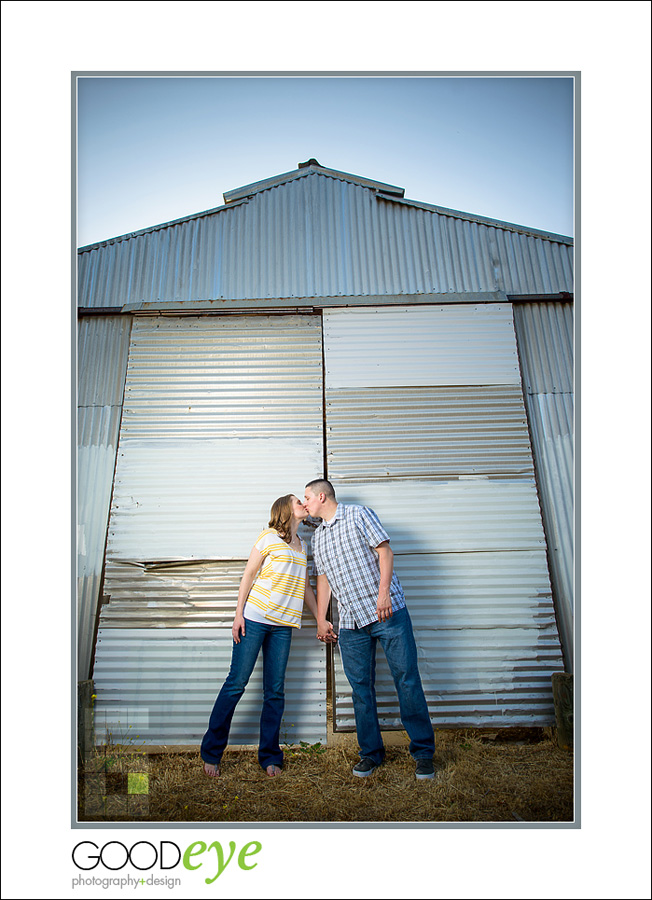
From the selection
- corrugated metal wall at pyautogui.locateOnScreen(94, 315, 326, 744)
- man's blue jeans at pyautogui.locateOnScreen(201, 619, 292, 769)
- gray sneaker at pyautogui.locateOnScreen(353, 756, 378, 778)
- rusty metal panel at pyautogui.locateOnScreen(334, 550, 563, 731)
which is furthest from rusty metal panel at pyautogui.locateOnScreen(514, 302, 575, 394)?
gray sneaker at pyautogui.locateOnScreen(353, 756, 378, 778)

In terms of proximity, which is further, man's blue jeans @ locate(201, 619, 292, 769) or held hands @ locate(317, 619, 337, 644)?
held hands @ locate(317, 619, 337, 644)

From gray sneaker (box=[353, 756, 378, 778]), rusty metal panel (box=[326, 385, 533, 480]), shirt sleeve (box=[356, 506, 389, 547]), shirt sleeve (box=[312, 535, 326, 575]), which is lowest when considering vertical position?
gray sneaker (box=[353, 756, 378, 778])

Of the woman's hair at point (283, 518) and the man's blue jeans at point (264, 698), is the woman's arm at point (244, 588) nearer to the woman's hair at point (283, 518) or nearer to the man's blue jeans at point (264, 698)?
the man's blue jeans at point (264, 698)

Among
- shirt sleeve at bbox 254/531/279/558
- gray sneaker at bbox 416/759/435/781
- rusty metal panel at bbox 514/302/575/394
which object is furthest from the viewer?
rusty metal panel at bbox 514/302/575/394

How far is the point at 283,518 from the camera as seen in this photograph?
160 inches

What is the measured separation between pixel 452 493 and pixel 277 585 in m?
1.65

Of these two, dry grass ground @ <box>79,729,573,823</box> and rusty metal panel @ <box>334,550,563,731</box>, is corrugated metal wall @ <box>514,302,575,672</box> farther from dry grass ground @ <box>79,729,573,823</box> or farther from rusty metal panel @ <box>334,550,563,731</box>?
dry grass ground @ <box>79,729,573,823</box>

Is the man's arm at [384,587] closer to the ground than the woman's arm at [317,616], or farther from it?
farther from it

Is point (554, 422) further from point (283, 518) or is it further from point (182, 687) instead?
point (182, 687)

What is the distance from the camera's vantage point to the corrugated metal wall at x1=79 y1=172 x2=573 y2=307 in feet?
17.1

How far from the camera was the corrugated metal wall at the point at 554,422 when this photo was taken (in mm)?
4660

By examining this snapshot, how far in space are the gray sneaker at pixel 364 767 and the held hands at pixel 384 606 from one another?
96 centimetres

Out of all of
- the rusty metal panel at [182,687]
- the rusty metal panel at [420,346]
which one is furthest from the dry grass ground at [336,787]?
the rusty metal panel at [420,346]

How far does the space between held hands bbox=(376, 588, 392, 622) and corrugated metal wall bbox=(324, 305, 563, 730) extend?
779mm
